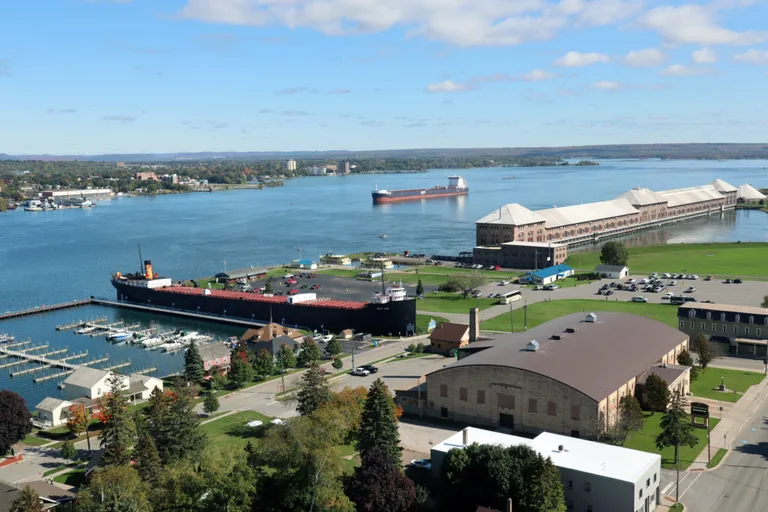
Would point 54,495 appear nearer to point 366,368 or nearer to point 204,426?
point 204,426

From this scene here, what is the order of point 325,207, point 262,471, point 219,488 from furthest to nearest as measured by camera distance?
point 325,207 → point 262,471 → point 219,488

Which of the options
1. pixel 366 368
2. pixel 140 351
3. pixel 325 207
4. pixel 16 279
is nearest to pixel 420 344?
pixel 366 368

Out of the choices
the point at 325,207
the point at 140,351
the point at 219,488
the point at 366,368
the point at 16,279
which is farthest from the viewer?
the point at 325,207

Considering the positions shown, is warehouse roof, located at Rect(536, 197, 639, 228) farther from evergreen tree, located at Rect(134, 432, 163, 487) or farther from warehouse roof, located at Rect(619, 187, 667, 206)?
evergreen tree, located at Rect(134, 432, 163, 487)

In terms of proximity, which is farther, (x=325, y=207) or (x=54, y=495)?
(x=325, y=207)

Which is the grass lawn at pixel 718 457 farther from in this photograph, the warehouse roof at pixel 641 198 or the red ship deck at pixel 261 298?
the warehouse roof at pixel 641 198

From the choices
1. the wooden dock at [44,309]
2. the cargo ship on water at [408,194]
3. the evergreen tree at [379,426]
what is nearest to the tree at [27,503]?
the evergreen tree at [379,426]

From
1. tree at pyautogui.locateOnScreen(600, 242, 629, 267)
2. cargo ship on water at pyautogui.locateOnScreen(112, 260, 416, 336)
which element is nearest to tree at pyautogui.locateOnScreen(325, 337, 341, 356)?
cargo ship on water at pyautogui.locateOnScreen(112, 260, 416, 336)
